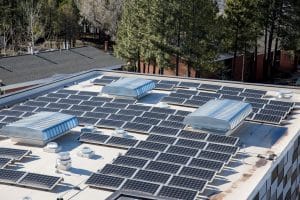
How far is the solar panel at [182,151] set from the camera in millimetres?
18688

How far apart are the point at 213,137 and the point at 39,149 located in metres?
7.10

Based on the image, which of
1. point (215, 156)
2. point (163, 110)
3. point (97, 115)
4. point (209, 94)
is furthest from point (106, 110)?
point (215, 156)

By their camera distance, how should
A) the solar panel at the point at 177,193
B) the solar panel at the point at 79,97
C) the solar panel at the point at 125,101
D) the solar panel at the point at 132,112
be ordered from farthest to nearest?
the solar panel at the point at 79,97 → the solar panel at the point at 125,101 → the solar panel at the point at 132,112 → the solar panel at the point at 177,193


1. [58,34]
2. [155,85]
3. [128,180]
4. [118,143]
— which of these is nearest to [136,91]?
[155,85]

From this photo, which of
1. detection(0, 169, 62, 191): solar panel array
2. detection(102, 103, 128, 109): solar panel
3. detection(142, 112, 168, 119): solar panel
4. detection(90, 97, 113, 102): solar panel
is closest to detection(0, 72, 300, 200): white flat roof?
detection(0, 169, 62, 191): solar panel array

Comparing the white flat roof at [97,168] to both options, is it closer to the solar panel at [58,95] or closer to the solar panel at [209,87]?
the solar panel at [58,95]

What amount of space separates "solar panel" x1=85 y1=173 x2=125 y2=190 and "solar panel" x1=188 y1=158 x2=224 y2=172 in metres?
2.79

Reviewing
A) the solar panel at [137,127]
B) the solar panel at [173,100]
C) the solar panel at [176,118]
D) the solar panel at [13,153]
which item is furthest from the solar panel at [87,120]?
the solar panel at [173,100]

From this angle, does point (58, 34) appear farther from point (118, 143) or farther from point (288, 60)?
point (118, 143)

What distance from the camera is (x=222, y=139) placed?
19969mm

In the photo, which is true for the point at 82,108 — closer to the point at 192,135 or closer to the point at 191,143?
the point at 192,135

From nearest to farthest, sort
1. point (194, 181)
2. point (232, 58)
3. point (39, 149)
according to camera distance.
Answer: point (194, 181), point (39, 149), point (232, 58)

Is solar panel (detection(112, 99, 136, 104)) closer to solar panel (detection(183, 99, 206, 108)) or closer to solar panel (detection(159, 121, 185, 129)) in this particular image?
solar panel (detection(183, 99, 206, 108))

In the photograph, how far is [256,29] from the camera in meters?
46.5
